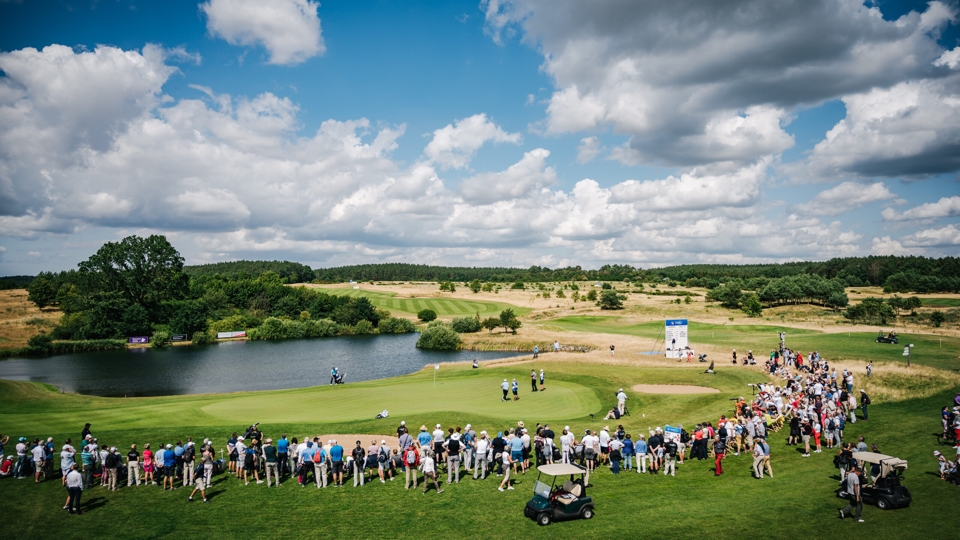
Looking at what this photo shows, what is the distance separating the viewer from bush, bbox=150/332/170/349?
92.9 metres

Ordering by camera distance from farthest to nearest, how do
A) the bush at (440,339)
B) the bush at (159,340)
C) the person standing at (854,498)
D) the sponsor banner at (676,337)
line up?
the bush at (159,340) → the bush at (440,339) → the sponsor banner at (676,337) → the person standing at (854,498)

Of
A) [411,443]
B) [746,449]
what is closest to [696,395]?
[746,449]

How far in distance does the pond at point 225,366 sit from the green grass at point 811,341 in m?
27.4

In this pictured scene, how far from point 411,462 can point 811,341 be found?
64029 mm

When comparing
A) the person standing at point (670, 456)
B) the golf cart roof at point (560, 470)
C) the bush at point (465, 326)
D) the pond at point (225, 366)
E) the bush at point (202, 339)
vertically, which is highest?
the golf cart roof at point (560, 470)

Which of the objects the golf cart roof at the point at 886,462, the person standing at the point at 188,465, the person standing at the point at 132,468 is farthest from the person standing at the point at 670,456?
the person standing at the point at 132,468

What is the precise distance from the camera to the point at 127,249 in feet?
362

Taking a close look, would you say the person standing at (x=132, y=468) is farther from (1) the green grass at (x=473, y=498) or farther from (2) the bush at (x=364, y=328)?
(2) the bush at (x=364, y=328)

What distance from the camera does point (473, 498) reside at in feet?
63.8

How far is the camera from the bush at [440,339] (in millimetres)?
85125

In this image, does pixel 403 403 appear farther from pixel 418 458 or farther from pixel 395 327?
pixel 395 327

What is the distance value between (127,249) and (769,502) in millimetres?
128514

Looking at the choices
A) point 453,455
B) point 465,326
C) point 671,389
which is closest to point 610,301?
point 465,326

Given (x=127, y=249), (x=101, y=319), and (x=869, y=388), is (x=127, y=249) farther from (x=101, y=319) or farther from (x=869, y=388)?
(x=869, y=388)
